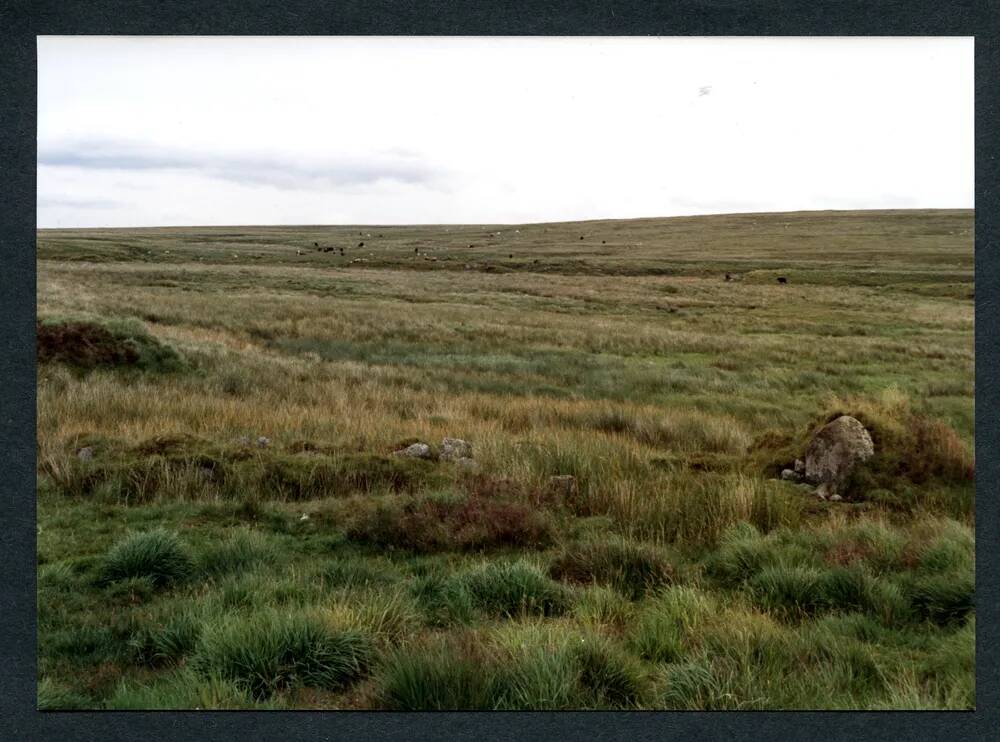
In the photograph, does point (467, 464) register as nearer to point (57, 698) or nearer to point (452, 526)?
point (452, 526)

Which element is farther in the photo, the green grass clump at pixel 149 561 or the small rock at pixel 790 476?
the small rock at pixel 790 476

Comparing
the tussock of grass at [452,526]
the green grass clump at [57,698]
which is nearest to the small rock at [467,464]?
the tussock of grass at [452,526]

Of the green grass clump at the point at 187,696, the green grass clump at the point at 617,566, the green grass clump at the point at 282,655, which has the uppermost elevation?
the green grass clump at the point at 617,566

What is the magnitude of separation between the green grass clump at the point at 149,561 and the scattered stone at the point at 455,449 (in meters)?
3.06

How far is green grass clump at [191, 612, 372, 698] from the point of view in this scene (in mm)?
4184

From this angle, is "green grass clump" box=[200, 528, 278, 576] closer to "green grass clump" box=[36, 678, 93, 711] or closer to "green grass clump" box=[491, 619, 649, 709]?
"green grass clump" box=[36, 678, 93, 711]

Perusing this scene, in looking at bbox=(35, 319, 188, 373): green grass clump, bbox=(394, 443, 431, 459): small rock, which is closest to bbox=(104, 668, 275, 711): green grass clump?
bbox=(394, 443, 431, 459): small rock

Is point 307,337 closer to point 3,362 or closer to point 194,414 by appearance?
point 194,414

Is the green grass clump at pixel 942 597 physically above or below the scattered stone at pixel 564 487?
below

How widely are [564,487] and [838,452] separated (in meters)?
2.65

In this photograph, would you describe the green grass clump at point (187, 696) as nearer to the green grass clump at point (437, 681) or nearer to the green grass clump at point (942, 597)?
the green grass clump at point (437, 681)

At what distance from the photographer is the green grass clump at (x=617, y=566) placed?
518 cm

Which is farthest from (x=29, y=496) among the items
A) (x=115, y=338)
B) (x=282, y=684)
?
(x=115, y=338)

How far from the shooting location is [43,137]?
17.3ft
